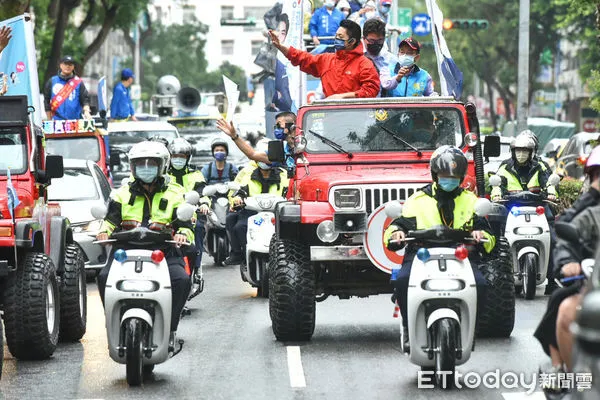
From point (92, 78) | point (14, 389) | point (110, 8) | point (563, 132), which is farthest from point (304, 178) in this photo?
point (92, 78)

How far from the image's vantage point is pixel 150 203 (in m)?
11.4

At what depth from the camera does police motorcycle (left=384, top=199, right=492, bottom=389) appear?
1027cm

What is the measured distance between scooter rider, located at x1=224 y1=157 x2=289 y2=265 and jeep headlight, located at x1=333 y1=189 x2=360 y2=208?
14.5ft

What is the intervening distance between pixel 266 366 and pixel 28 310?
196 cm

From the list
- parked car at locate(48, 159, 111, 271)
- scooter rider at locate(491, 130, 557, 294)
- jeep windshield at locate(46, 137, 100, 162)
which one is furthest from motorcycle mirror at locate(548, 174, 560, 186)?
jeep windshield at locate(46, 137, 100, 162)

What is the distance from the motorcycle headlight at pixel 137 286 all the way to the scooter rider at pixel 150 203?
33 cm

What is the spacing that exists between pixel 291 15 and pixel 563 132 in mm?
36871

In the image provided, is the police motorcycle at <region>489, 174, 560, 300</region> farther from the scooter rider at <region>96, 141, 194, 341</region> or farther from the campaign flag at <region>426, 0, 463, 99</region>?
the scooter rider at <region>96, 141, 194, 341</region>

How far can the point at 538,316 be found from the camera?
594 inches

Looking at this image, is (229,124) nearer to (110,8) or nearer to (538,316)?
(538,316)

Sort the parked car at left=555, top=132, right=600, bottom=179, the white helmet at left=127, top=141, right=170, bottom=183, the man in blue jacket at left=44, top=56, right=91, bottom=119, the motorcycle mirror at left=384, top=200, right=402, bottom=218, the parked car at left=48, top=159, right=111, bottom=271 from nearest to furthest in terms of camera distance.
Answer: the motorcycle mirror at left=384, top=200, right=402, bottom=218
the white helmet at left=127, top=141, right=170, bottom=183
the parked car at left=48, top=159, right=111, bottom=271
the man in blue jacket at left=44, top=56, right=91, bottom=119
the parked car at left=555, top=132, right=600, bottom=179

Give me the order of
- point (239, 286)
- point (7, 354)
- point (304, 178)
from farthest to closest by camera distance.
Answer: point (239, 286) < point (304, 178) < point (7, 354)

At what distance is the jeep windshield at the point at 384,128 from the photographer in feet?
45.9

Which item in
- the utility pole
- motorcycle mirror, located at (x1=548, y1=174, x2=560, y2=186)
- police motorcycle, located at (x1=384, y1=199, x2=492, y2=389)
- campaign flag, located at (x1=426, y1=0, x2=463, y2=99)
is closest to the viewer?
police motorcycle, located at (x1=384, y1=199, x2=492, y2=389)
